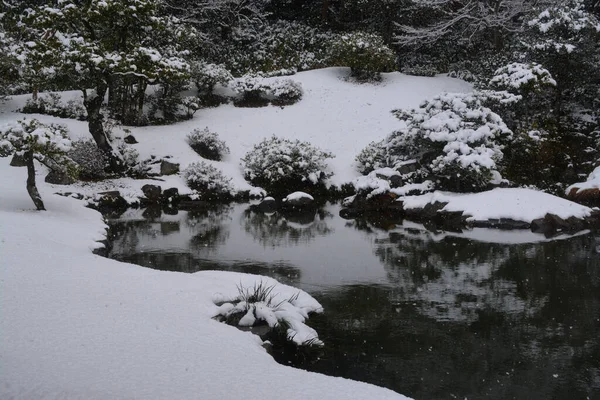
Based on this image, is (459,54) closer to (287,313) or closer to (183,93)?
(183,93)

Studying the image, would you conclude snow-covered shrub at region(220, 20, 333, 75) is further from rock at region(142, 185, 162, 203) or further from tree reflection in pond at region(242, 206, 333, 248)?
tree reflection in pond at region(242, 206, 333, 248)

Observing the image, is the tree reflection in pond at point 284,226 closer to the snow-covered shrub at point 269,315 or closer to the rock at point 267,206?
the rock at point 267,206

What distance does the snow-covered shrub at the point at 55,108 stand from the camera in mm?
15789

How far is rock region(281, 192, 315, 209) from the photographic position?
14.0 m

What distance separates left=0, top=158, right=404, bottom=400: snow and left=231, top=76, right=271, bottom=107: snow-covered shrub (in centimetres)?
1296

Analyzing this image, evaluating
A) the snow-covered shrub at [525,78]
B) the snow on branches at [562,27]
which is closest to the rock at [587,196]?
the snow-covered shrub at [525,78]

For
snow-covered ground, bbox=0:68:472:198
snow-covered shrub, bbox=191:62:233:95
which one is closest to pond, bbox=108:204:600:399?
snow-covered ground, bbox=0:68:472:198

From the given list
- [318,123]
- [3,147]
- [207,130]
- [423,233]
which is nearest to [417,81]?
[318,123]

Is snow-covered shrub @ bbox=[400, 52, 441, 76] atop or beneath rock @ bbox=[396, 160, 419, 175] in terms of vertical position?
atop

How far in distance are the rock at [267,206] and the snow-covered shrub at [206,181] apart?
4.35 feet

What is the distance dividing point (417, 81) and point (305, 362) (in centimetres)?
1770

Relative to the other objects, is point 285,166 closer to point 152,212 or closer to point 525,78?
point 152,212

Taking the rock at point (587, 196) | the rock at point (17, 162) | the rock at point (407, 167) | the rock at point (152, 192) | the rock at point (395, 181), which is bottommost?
the rock at point (152, 192)

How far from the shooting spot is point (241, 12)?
2530cm
